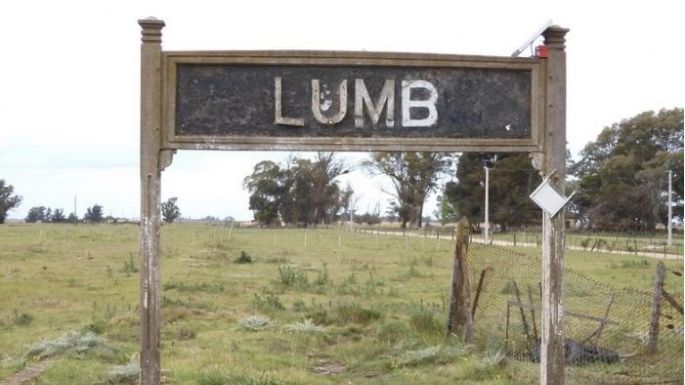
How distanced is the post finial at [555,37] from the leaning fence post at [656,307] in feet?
11.3

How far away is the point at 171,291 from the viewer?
56.9ft

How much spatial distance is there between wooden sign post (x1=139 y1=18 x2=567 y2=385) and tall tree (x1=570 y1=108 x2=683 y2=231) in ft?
191

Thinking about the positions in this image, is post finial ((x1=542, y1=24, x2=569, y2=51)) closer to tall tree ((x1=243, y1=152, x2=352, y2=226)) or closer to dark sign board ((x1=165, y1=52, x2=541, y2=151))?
dark sign board ((x1=165, y1=52, x2=541, y2=151))

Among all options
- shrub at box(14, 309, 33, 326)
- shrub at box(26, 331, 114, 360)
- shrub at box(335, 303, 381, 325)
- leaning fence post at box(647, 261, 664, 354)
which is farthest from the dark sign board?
shrub at box(14, 309, 33, 326)

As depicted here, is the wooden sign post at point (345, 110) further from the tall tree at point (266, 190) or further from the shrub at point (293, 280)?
the tall tree at point (266, 190)

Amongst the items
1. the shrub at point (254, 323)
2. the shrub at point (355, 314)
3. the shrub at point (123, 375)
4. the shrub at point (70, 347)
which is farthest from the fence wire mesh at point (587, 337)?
the shrub at point (70, 347)

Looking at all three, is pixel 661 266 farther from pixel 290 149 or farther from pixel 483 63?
pixel 290 149

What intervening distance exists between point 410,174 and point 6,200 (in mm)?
51261

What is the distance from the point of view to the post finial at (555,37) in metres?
6.36

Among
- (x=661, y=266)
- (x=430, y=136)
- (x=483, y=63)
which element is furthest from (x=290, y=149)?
(x=661, y=266)

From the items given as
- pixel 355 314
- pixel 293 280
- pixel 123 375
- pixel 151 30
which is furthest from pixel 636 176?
pixel 151 30

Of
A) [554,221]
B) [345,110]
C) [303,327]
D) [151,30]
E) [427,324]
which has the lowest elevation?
[303,327]

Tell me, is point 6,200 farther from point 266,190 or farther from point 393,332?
point 393,332

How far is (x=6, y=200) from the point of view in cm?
9688
